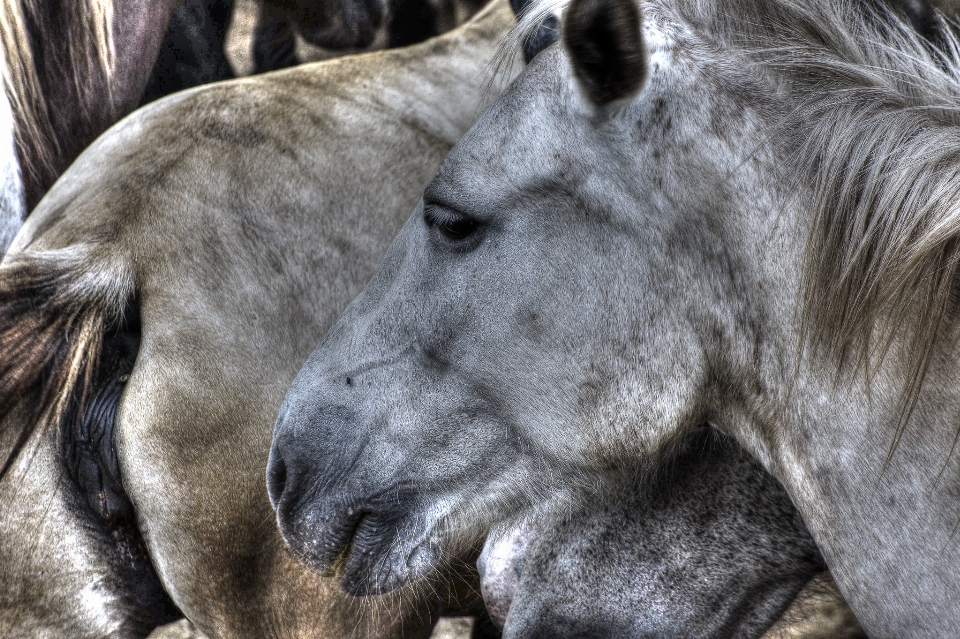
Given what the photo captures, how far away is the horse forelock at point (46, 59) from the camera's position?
2.05 metres

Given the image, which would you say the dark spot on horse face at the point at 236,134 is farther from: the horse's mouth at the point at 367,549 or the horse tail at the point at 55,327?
the horse's mouth at the point at 367,549

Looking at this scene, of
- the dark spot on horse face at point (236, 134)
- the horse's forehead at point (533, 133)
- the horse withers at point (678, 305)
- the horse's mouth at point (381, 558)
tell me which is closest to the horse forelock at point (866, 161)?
the horse withers at point (678, 305)

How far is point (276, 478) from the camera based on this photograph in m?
1.35

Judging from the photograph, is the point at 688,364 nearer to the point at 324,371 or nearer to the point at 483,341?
the point at 483,341

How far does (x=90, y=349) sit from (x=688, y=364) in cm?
106

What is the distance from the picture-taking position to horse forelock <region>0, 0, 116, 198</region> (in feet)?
6.73

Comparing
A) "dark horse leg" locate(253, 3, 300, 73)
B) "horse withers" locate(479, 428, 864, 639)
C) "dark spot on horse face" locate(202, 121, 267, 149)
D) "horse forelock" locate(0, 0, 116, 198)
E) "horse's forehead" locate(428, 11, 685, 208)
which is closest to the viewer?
"horse's forehead" locate(428, 11, 685, 208)

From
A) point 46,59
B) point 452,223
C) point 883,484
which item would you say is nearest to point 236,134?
point 452,223

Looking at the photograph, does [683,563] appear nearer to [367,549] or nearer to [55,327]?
[367,549]

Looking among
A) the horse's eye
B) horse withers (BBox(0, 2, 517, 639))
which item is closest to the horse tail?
horse withers (BBox(0, 2, 517, 639))

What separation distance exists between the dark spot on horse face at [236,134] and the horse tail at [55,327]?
419 mm

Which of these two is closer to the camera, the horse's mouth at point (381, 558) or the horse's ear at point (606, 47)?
the horse's ear at point (606, 47)

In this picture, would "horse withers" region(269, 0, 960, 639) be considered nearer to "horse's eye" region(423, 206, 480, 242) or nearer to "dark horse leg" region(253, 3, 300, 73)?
"horse's eye" region(423, 206, 480, 242)

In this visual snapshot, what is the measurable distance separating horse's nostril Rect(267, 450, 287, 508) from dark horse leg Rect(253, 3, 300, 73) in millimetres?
1627
